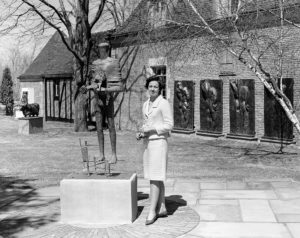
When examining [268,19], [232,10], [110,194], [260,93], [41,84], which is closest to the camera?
[110,194]

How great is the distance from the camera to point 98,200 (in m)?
6.53

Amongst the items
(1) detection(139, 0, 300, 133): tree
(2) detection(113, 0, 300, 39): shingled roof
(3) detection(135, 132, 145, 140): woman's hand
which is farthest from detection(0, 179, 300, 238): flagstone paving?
(2) detection(113, 0, 300, 39): shingled roof

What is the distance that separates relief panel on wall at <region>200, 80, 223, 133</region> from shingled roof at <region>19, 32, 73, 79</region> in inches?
488

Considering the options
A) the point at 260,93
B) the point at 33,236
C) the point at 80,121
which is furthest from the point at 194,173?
the point at 80,121

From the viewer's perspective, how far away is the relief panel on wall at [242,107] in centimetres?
1611

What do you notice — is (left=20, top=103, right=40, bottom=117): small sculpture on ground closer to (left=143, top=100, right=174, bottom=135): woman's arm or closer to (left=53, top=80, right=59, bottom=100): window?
(left=53, top=80, right=59, bottom=100): window

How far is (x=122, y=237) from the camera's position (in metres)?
5.94

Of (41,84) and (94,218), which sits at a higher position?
(41,84)

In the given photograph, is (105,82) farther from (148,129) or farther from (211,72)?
(211,72)

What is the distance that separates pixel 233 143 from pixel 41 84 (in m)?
19.4

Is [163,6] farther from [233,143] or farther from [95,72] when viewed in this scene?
[95,72]

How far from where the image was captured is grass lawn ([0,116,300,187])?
420 inches

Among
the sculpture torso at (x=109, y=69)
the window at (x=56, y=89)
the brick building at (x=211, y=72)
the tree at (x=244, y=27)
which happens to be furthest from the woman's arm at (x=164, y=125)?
the window at (x=56, y=89)

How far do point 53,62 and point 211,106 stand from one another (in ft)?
57.8
